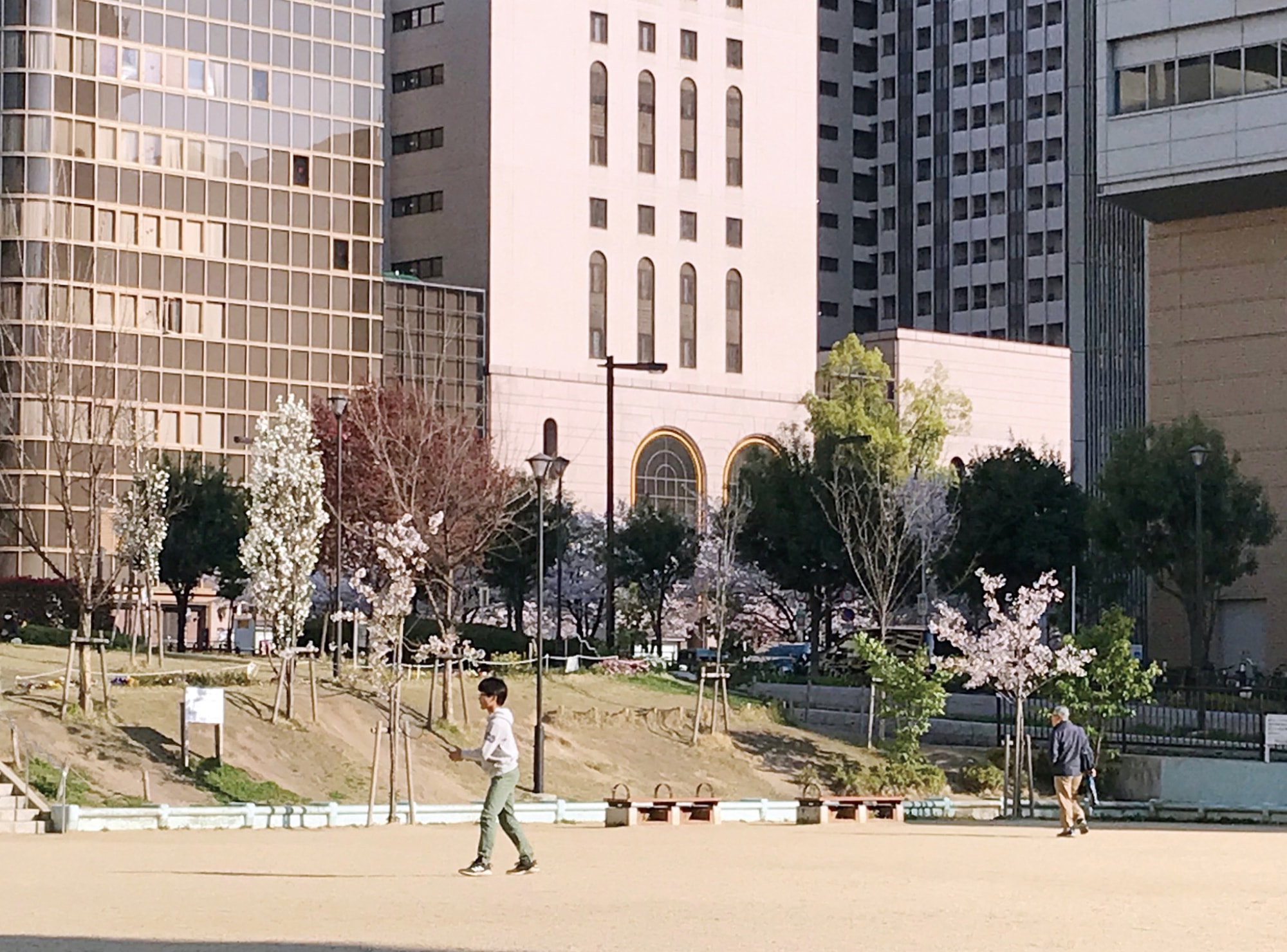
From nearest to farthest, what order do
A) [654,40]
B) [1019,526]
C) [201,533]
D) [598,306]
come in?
[1019,526] < [201,533] < [598,306] < [654,40]

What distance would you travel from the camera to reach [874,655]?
165 ft

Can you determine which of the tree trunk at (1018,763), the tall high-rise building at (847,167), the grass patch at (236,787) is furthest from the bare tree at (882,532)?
the tall high-rise building at (847,167)

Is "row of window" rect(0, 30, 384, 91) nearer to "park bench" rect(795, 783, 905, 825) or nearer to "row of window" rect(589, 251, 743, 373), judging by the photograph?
"row of window" rect(589, 251, 743, 373)

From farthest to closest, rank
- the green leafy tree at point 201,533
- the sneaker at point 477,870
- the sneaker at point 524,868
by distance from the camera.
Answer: the green leafy tree at point 201,533
the sneaker at point 524,868
the sneaker at point 477,870

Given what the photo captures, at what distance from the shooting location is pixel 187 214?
10900 cm

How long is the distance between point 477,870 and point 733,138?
11020cm

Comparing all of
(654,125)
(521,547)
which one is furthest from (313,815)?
(654,125)

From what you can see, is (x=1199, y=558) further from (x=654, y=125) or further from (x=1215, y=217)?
(x=654, y=125)

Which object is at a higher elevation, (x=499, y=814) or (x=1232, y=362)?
(x=1232, y=362)

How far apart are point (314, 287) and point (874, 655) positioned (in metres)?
66.9

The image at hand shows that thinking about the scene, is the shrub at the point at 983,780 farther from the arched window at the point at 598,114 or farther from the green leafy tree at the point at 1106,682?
the arched window at the point at 598,114

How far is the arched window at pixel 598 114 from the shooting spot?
4946 inches

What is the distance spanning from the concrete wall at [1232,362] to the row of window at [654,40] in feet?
181

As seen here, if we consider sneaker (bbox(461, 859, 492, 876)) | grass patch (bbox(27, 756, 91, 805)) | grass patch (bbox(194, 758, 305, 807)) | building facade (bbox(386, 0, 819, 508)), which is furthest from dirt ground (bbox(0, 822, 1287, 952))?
building facade (bbox(386, 0, 819, 508))
